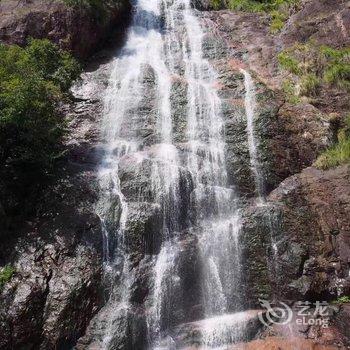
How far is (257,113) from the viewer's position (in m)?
15.6

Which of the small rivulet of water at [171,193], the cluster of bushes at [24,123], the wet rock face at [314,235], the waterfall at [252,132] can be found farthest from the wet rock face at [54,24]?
the wet rock face at [314,235]

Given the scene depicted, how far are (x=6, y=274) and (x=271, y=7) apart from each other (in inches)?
787

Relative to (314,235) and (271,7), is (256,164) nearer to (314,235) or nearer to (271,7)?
(314,235)

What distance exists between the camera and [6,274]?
10.7 meters

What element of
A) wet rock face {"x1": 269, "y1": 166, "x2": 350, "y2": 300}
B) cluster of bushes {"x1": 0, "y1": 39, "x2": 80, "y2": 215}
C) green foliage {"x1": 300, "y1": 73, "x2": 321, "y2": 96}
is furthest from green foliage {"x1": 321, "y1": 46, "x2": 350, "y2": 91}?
cluster of bushes {"x1": 0, "y1": 39, "x2": 80, "y2": 215}

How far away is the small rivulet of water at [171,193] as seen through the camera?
11039 millimetres

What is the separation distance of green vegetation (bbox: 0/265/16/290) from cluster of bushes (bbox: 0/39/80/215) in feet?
8.11

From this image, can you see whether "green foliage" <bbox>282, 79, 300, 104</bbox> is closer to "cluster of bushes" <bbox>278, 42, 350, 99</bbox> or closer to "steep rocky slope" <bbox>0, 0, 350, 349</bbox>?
"cluster of bushes" <bbox>278, 42, 350, 99</bbox>

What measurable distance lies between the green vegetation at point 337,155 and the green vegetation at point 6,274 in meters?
9.78

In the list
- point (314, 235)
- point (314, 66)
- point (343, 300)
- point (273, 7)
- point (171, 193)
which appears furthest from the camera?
point (273, 7)

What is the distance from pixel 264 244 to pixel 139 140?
229 inches

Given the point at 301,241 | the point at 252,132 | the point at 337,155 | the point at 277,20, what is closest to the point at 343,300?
the point at 301,241

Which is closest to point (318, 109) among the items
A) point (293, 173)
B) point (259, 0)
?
point (293, 173)

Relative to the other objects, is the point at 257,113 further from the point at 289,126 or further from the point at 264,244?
the point at 264,244
